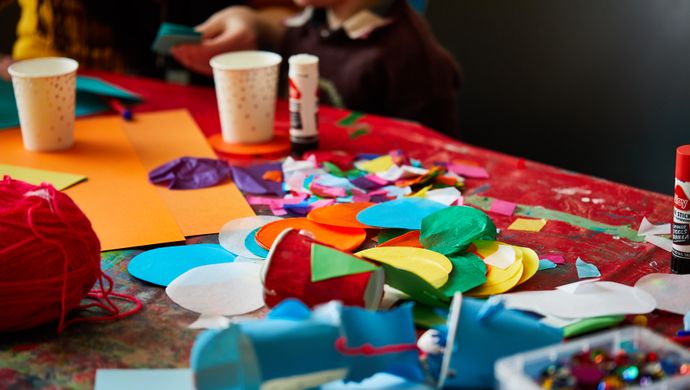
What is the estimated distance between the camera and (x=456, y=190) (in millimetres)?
1279

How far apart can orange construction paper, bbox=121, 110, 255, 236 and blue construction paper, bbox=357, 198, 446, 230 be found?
7.2 inches

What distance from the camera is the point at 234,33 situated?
180 centimetres

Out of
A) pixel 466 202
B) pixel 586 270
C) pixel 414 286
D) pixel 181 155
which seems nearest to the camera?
pixel 414 286

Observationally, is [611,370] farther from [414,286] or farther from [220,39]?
[220,39]

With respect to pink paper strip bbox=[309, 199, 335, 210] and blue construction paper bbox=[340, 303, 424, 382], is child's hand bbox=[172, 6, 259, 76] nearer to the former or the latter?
pink paper strip bbox=[309, 199, 335, 210]

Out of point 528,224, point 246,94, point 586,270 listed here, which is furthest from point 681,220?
point 246,94

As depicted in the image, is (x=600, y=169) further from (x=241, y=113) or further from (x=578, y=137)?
(x=241, y=113)

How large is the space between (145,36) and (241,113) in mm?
850

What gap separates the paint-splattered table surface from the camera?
0.86 meters

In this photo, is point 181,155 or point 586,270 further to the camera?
point 181,155

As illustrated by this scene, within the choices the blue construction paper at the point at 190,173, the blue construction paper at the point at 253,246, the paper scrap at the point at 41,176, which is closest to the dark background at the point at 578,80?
the blue construction paper at the point at 190,173

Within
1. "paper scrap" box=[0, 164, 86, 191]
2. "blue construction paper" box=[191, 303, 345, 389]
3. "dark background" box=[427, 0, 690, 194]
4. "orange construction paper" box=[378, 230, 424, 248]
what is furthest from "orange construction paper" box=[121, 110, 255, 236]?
"dark background" box=[427, 0, 690, 194]

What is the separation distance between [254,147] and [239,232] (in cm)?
37

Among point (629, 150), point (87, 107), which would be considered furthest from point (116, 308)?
point (629, 150)
